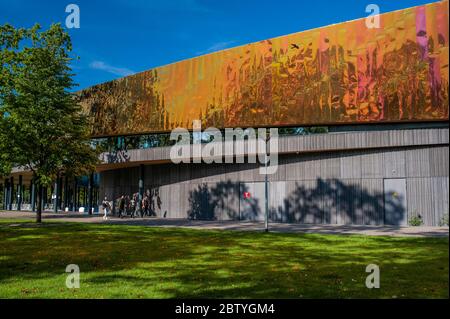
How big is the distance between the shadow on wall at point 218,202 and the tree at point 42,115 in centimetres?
998

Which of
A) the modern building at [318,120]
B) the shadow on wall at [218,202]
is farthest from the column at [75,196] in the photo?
the shadow on wall at [218,202]

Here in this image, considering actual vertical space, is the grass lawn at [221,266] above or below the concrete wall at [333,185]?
below

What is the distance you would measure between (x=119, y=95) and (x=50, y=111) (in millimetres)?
14615

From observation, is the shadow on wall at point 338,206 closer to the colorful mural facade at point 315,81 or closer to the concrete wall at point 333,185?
the concrete wall at point 333,185

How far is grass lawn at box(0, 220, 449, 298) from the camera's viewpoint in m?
8.98

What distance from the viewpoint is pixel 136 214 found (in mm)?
43406

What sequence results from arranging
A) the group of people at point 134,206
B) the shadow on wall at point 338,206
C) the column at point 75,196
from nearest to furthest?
the shadow on wall at point 338,206, the group of people at point 134,206, the column at point 75,196

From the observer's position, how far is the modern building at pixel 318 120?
27.7 meters

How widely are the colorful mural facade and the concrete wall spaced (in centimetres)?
205

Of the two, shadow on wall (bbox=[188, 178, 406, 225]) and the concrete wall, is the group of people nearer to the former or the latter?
the concrete wall
